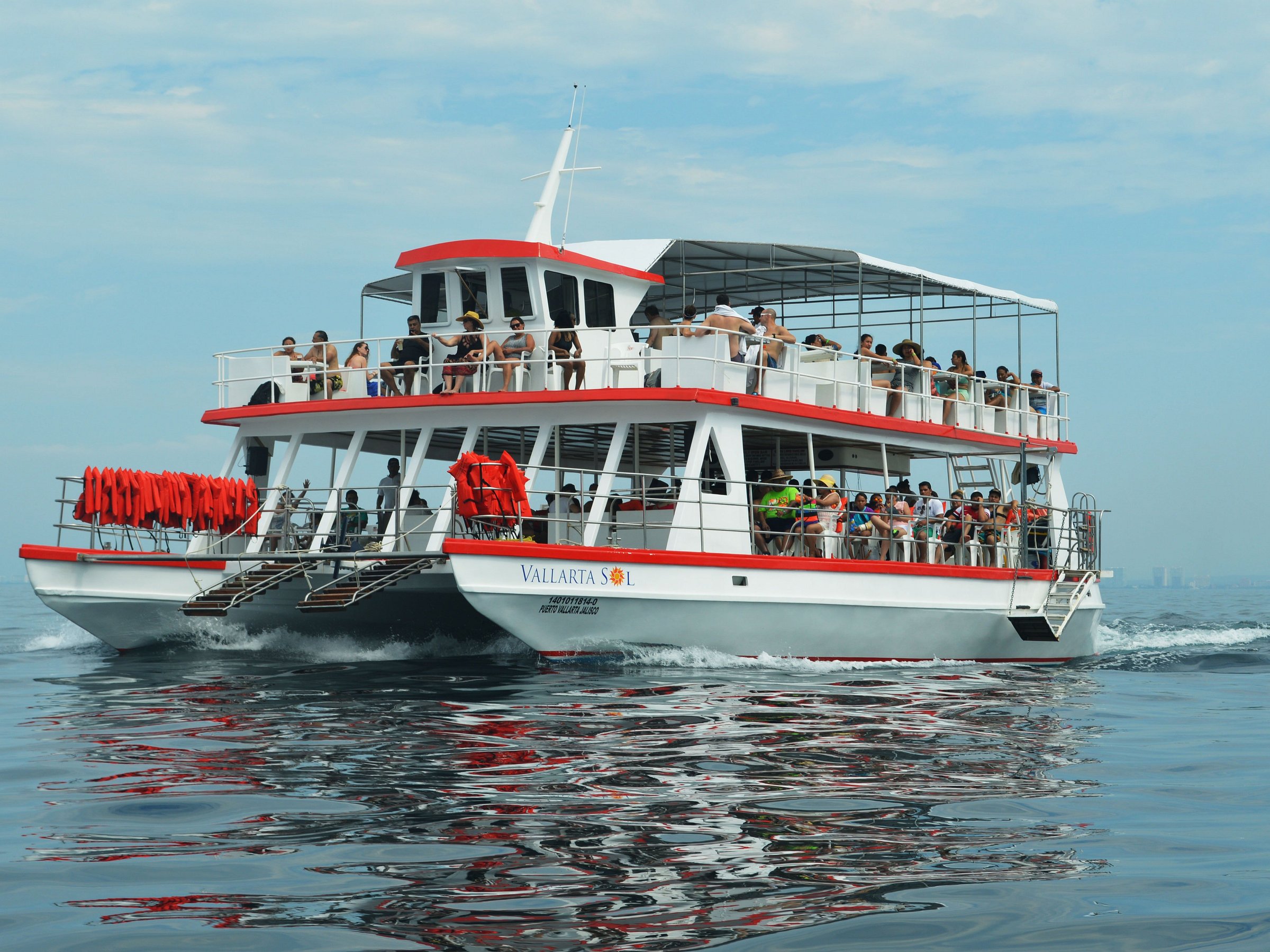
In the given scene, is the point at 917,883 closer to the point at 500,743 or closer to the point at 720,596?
the point at 500,743

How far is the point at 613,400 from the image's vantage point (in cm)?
1712

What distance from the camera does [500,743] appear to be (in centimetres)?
1062

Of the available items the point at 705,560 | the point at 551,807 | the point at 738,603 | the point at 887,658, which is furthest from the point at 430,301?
the point at 551,807

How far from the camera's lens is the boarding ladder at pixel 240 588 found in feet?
54.7

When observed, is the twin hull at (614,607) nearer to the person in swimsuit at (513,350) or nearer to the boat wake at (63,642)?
the person in swimsuit at (513,350)

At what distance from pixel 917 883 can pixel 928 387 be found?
49.6ft

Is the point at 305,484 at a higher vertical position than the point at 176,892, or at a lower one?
higher

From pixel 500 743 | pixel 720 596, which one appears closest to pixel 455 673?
pixel 720 596

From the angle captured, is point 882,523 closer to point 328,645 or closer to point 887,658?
point 887,658

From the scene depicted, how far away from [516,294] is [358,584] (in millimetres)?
5525

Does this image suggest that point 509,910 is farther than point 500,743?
No

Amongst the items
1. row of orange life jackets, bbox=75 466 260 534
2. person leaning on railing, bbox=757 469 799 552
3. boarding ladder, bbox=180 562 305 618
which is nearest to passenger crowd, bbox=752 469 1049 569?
person leaning on railing, bbox=757 469 799 552

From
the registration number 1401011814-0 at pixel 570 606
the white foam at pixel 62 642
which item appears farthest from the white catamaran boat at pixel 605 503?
the white foam at pixel 62 642

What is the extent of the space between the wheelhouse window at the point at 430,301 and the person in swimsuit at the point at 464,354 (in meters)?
0.94
